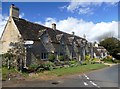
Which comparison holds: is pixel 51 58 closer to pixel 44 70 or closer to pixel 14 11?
pixel 44 70

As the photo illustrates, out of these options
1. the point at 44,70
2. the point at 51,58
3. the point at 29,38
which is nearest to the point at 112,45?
the point at 51,58

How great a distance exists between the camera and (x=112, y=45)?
90.8m

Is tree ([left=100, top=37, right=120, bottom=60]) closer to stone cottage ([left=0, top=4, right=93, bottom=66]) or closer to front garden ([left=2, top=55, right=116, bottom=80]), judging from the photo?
stone cottage ([left=0, top=4, right=93, bottom=66])

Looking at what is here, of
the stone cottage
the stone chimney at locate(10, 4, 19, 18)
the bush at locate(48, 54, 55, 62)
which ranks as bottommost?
the bush at locate(48, 54, 55, 62)

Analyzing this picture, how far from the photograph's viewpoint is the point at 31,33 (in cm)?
3572

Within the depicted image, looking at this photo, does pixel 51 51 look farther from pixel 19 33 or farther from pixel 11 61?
pixel 11 61

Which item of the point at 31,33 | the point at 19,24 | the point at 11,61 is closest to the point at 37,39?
the point at 31,33

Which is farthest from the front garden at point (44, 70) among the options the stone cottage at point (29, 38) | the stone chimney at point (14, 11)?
the stone chimney at point (14, 11)

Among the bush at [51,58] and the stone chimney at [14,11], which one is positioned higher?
the stone chimney at [14,11]

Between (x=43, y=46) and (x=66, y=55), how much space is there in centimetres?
1020

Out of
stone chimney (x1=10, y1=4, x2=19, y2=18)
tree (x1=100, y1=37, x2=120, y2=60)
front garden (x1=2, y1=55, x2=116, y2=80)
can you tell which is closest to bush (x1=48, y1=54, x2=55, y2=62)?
front garden (x1=2, y1=55, x2=116, y2=80)

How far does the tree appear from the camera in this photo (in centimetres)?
8788

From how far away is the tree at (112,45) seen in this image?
87.9m

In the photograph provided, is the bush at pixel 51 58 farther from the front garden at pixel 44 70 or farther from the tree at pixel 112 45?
the tree at pixel 112 45
